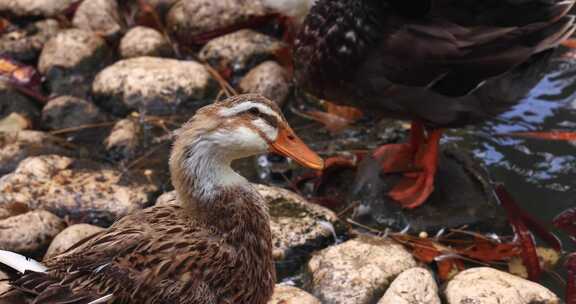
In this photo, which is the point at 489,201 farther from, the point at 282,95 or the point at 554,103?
the point at 282,95

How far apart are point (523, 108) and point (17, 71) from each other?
133 inches

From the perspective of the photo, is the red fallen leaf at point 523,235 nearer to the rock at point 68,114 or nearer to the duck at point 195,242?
the duck at point 195,242

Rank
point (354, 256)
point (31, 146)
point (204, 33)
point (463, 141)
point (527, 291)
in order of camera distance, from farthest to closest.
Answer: point (204, 33) < point (463, 141) < point (31, 146) < point (354, 256) < point (527, 291)

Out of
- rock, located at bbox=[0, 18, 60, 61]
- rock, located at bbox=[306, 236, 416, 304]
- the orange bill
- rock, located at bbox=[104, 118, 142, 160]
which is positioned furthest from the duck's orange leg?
rock, located at bbox=[0, 18, 60, 61]

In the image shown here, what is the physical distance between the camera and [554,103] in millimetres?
4902

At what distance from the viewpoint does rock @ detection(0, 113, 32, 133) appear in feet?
15.1

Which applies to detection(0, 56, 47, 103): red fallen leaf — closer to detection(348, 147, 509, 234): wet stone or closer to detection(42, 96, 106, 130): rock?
detection(42, 96, 106, 130): rock

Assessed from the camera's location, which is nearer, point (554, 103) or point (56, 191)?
point (56, 191)

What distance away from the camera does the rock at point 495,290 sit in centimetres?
316

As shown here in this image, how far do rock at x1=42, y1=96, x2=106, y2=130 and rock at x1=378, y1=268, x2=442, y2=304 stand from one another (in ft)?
7.91

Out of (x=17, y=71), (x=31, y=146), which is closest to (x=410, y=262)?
(x=31, y=146)

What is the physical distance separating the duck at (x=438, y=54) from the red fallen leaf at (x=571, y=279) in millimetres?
788

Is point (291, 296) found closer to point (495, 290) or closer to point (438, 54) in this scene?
point (495, 290)

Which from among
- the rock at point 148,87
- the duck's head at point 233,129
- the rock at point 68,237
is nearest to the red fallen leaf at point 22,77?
the rock at point 148,87
